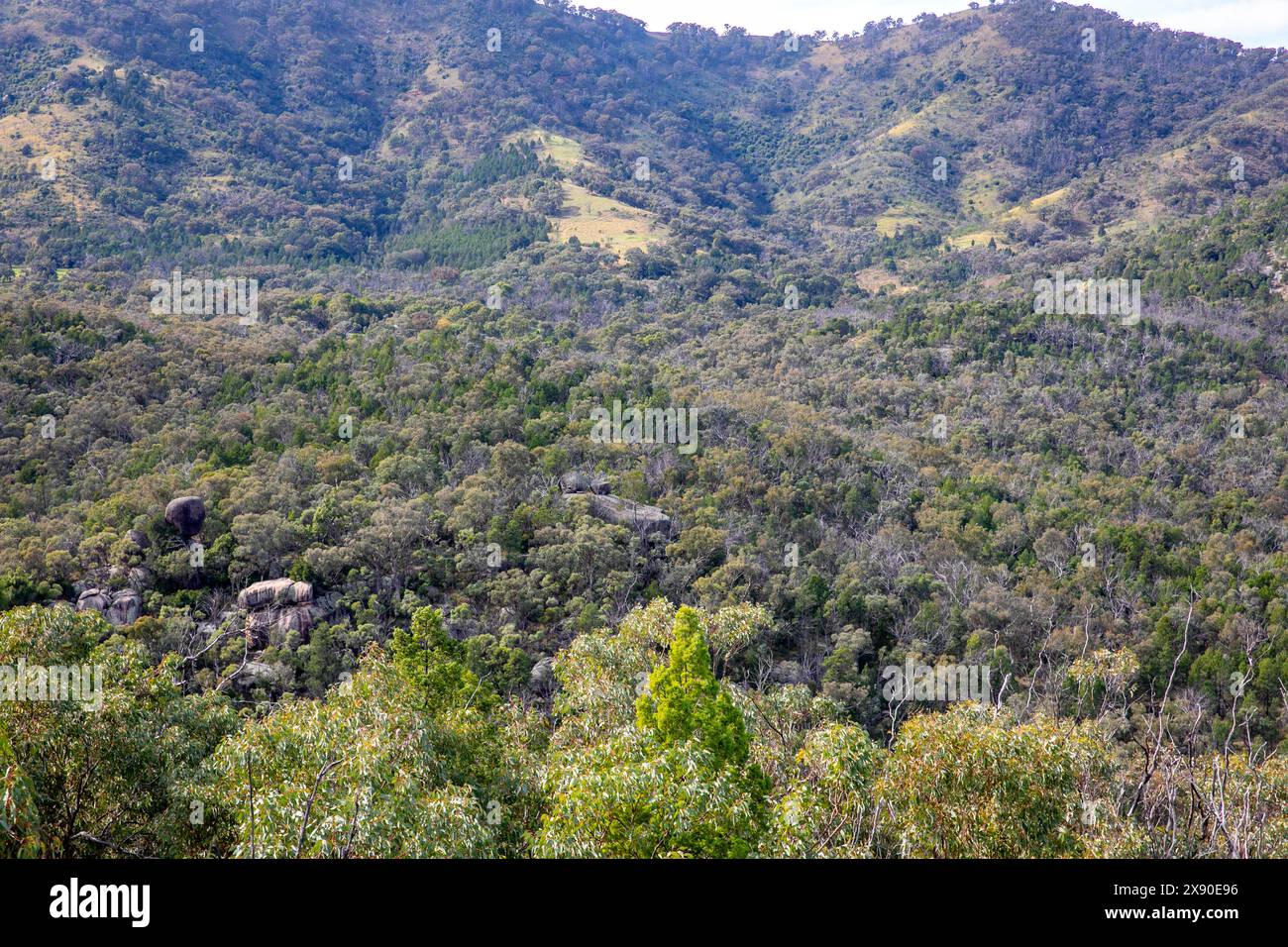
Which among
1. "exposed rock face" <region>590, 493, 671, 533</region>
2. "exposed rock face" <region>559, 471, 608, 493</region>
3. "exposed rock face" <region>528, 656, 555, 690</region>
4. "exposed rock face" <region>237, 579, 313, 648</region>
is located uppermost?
"exposed rock face" <region>559, 471, 608, 493</region>

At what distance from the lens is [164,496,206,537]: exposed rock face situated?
3675 cm

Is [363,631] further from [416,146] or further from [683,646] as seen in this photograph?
[416,146]

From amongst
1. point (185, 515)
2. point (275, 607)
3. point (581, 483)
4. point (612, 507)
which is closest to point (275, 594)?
point (275, 607)

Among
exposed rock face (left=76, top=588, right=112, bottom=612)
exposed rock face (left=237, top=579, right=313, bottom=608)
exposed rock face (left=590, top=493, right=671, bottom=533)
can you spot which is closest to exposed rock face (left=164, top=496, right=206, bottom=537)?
exposed rock face (left=76, top=588, right=112, bottom=612)

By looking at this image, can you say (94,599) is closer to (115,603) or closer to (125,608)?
(115,603)

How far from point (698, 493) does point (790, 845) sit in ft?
111

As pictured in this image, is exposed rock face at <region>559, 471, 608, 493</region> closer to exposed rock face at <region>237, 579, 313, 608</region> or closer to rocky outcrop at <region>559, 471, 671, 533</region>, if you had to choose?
rocky outcrop at <region>559, 471, 671, 533</region>

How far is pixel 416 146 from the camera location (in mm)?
143625

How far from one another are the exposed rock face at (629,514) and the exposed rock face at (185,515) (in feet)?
48.7

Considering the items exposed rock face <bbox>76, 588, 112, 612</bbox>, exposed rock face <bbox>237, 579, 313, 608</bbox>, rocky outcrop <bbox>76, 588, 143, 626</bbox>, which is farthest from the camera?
exposed rock face <bbox>237, 579, 313, 608</bbox>

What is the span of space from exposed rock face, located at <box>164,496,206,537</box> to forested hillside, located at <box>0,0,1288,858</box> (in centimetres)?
17

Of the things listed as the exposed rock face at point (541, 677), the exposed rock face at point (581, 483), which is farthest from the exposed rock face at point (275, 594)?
the exposed rock face at point (581, 483)

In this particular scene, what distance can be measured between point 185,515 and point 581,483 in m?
15.8

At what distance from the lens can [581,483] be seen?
145 feet
